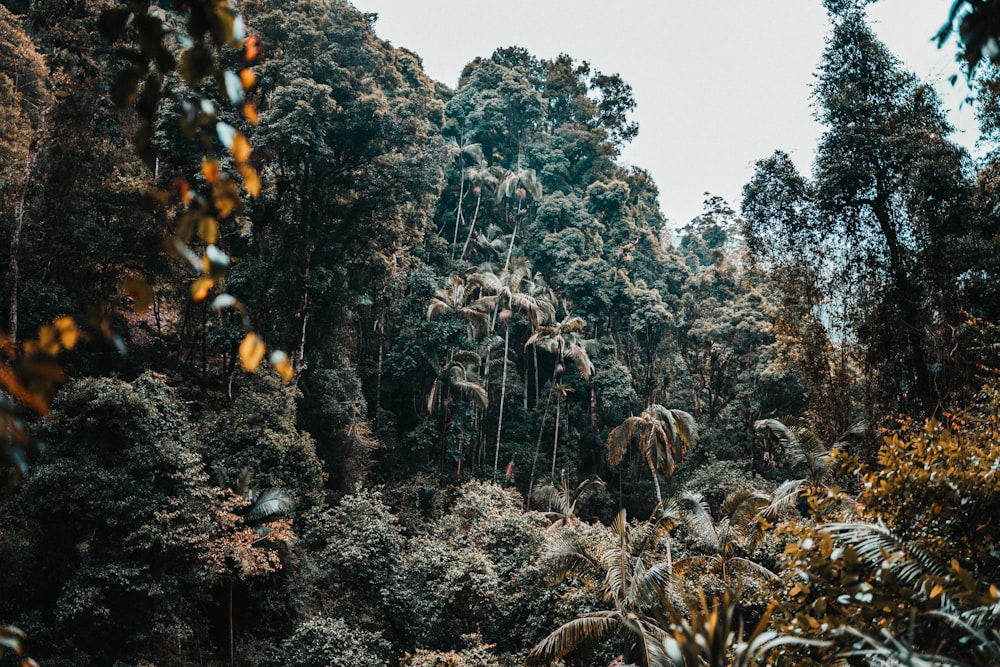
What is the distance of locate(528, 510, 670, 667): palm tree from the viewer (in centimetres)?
758

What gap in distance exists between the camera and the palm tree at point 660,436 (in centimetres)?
1478

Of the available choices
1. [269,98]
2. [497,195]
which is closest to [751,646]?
[269,98]

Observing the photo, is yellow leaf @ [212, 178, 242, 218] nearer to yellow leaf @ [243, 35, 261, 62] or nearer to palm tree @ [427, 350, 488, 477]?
yellow leaf @ [243, 35, 261, 62]

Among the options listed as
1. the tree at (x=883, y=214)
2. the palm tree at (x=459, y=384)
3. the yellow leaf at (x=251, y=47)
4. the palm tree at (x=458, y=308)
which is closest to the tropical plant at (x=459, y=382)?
the palm tree at (x=459, y=384)

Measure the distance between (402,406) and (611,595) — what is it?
13701 mm

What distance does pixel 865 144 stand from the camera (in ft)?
32.1

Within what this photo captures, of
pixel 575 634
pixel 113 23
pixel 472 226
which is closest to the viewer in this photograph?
pixel 113 23

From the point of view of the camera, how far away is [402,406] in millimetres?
21062

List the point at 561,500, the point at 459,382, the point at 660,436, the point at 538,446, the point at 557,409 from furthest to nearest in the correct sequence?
the point at 557,409
the point at 538,446
the point at 459,382
the point at 561,500
the point at 660,436

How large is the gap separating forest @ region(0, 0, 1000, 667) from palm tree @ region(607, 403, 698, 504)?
7 cm

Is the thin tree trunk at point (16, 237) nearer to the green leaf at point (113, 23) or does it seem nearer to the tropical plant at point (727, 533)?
the tropical plant at point (727, 533)

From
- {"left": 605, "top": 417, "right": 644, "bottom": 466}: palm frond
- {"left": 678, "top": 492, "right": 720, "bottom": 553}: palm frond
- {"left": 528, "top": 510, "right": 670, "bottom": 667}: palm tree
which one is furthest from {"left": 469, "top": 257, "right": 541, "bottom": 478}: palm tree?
{"left": 528, "top": 510, "right": 670, "bottom": 667}: palm tree

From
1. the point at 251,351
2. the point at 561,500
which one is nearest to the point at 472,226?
the point at 561,500

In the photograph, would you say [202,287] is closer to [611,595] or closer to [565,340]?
[611,595]
